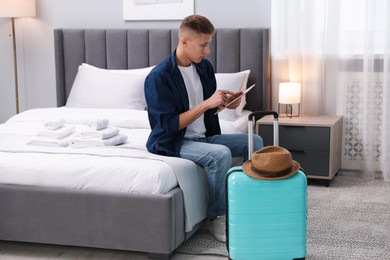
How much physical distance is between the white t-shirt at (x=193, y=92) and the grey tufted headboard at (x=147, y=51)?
1.42m

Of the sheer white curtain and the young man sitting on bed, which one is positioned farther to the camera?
the sheer white curtain

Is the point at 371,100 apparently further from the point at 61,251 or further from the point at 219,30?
the point at 61,251

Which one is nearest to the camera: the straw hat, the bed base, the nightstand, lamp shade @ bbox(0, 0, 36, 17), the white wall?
the straw hat

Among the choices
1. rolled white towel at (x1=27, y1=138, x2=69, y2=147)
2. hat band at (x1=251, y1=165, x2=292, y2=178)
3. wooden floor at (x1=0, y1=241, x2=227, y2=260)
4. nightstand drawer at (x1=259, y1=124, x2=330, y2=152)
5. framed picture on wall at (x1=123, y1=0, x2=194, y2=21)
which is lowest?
wooden floor at (x1=0, y1=241, x2=227, y2=260)

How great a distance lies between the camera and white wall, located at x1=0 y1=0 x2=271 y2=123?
211 inches

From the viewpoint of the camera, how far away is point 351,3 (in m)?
5.00

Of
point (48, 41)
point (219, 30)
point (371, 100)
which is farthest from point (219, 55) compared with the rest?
point (48, 41)

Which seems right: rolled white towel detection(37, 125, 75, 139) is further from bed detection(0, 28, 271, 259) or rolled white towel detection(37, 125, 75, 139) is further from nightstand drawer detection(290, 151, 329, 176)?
nightstand drawer detection(290, 151, 329, 176)

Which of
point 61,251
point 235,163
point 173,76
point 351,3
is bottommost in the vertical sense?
point 61,251

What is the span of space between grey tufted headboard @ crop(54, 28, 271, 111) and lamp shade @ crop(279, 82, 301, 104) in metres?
0.20

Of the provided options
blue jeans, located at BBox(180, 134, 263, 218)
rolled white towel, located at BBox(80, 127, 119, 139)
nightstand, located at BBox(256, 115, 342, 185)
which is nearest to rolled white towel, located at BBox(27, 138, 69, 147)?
rolled white towel, located at BBox(80, 127, 119, 139)

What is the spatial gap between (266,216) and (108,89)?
2314mm

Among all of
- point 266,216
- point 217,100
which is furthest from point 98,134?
point 266,216

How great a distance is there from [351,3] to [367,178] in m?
1.27
